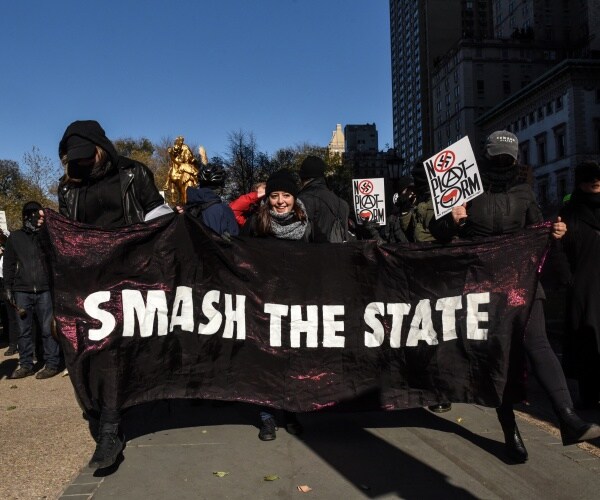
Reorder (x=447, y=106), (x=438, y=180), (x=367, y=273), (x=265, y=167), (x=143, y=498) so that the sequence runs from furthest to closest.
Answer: (x=447, y=106), (x=265, y=167), (x=438, y=180), (x=367, y=273), (x=143, y=498)

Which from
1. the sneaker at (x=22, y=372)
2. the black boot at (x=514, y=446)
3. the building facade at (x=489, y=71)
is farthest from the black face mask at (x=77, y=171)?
the building facade at (x=489, y=71)

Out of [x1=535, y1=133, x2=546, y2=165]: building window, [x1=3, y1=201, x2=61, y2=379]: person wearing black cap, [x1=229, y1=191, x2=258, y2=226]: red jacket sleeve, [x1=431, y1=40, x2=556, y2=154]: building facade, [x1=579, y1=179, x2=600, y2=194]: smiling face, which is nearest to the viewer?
[x1=579, y1=179, x2=600, y2=194]: smiling face

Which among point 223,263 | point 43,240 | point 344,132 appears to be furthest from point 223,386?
point 344,132

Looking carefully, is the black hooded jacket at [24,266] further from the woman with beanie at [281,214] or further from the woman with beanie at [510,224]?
the woman with beanie at [510,224]

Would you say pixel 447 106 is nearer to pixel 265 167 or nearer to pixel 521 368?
pixel 265 167

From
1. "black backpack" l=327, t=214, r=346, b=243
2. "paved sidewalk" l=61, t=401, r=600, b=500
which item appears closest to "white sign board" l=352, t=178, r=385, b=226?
"black backpack" l=327, t=214, r=346, b=243

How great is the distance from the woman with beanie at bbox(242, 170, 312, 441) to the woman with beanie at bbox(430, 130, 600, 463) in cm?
98

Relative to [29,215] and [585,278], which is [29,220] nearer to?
[29,215]

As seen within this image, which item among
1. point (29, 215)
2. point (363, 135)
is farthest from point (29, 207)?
point (363, 135)

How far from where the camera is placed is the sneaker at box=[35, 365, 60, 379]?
7.84 m

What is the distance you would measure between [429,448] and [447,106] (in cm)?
11738

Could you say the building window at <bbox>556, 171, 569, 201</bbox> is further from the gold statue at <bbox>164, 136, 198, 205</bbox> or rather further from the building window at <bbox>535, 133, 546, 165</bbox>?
the gold statue at <bbox>164, 136, 198, 205</bbox>

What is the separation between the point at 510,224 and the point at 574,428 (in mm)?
1357

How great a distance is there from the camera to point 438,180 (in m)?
4.94
